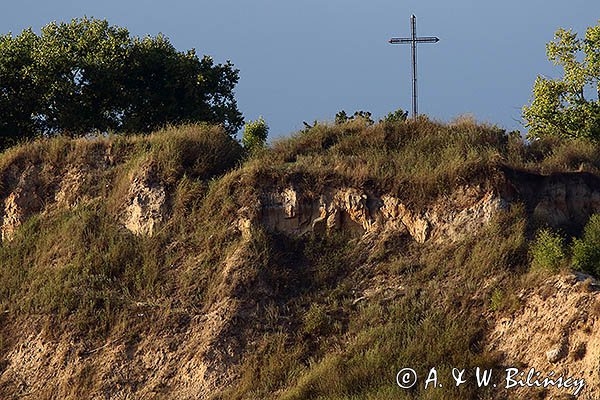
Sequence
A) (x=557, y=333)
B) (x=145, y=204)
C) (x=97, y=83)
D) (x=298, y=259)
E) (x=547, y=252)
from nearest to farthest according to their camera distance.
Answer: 1. (x=557, y=333)
2. (x=547, y=252)
3. (x=298, y=259)
4. (x=145, y=204)
5. (x=97, y=83)

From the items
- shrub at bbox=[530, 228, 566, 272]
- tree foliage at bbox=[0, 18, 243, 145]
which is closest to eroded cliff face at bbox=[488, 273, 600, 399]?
shrub at bbox=[530, 228, 566, 272]

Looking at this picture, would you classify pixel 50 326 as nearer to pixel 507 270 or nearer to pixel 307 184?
pixel 307 184

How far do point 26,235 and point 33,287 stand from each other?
2.03 metres

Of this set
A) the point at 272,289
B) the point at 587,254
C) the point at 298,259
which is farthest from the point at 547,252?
the point at 272,289

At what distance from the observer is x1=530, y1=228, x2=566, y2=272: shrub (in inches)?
705

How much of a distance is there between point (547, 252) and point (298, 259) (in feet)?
17.9

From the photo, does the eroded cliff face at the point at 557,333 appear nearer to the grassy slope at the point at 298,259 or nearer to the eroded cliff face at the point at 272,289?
the eroded cliff face at the point at 272,289

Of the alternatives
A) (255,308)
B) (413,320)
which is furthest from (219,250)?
(413,320)

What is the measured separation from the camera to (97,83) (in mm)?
32531

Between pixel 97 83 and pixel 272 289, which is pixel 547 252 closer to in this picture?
pixel 272 289

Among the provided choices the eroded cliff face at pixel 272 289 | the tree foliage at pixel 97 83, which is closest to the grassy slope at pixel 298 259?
the eroded cliff face at pixel 272 289

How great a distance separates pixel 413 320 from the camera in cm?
1836

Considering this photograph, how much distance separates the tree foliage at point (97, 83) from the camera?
A: 32.1 meters


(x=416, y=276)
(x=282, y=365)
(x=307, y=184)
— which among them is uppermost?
(x=307, y=184)
